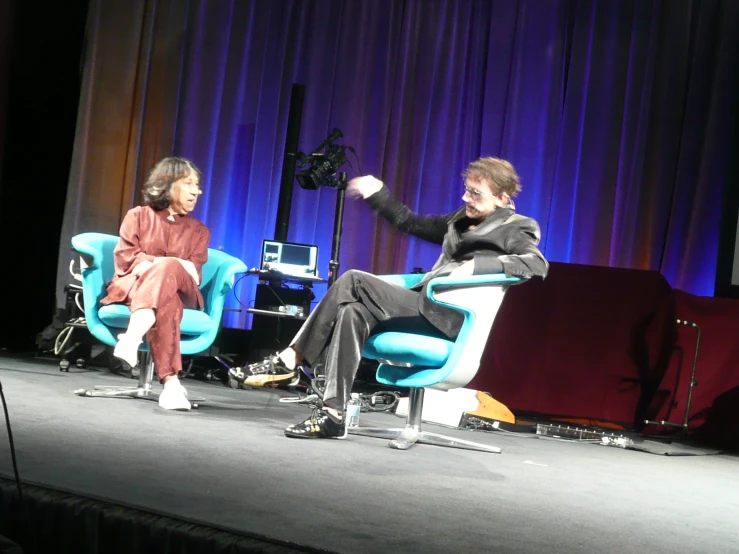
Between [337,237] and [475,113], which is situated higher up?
[475,113]

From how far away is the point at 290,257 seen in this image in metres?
5.59

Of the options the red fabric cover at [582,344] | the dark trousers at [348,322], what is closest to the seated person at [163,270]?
the dark trousers at [348,322]

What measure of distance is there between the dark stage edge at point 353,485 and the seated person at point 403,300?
20 cm

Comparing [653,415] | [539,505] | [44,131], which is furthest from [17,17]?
[539,505]

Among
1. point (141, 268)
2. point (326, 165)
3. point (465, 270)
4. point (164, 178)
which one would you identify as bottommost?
point (141, 268)

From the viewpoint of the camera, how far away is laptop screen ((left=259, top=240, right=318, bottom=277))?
18.2 feet

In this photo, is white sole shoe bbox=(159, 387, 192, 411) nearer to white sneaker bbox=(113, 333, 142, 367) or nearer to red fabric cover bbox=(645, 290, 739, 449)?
white sneaker bbox=(113, 333, 142, 367)

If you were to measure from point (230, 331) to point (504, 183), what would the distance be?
3.35 meters

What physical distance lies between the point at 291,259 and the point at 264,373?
250 cm

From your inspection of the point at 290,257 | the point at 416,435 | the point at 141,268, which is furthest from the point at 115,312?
the point at 290,257

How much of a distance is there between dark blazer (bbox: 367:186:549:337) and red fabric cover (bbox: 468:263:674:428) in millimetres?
1683

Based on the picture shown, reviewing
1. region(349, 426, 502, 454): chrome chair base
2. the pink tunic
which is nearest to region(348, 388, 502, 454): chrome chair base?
region(349, 426, 502, 454): chrome chair base

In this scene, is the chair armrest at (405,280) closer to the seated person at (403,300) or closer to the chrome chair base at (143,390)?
the seated person at (403,300)

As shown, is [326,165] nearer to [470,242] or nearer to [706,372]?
[470,242]
